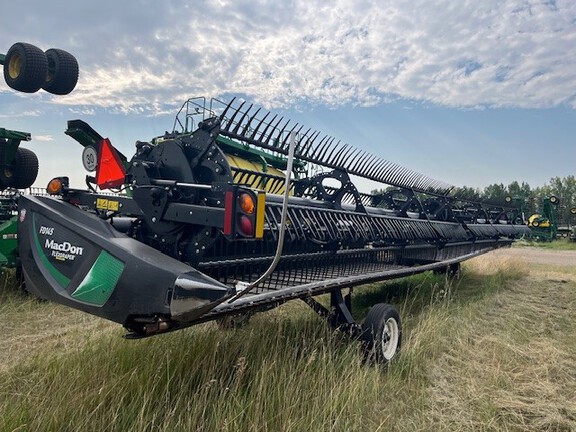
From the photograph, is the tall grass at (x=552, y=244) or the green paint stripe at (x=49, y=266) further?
the tall grass at (x=552, y=244)

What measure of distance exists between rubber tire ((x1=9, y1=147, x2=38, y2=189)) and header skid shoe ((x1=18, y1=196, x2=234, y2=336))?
463cm

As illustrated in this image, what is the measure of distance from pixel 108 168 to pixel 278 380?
1753 millimetres

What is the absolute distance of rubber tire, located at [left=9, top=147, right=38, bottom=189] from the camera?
662 centimetres

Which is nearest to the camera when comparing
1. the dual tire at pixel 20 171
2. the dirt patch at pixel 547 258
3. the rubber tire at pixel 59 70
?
the rubber tire at pixel 59 70

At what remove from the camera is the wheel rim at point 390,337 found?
3662 mm

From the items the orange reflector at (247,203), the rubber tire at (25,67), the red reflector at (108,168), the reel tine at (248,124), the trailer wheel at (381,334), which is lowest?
the trailer wheel at (381,334)

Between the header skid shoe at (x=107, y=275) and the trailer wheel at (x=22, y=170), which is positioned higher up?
the trailer wheel at (x=22, y=170)

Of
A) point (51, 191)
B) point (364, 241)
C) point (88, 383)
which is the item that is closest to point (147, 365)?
point (88, 383)

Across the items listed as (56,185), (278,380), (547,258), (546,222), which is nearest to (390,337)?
(278,380)

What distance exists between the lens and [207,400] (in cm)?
254

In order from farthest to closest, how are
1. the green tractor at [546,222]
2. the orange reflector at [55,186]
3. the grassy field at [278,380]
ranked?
the green tractor at [546,222] < the orange reflector at [55,186] < the grassy field at [278,380]

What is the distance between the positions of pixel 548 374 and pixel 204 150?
2977mm

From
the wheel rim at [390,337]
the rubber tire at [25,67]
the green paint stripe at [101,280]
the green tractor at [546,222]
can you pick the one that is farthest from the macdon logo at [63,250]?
the green tractor at [546,222]

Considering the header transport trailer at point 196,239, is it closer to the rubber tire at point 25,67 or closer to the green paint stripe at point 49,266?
the green paint stripe at point 49,266
